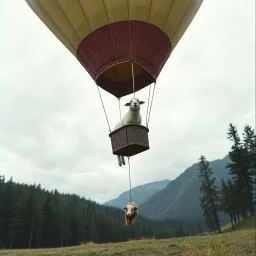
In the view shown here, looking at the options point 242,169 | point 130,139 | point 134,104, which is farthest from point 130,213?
point 242,169

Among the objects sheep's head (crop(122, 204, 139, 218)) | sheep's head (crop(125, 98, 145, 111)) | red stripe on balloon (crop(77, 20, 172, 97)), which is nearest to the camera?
sheep's head (crop(122, 204, 139, 218))

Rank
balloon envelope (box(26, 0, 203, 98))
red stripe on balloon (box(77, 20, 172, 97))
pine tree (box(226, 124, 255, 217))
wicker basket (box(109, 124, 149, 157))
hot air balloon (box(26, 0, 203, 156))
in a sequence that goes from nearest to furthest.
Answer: wicker basket (box(109, 124, 149, 157)), hot air balloon (box(26, 0, 203, 156)), balloon envelope (box(26, 0, 203, 98)), red stripe on balloon (box(77, 20, 172, 97)), pine tree (box(226, 124, 255, 217))

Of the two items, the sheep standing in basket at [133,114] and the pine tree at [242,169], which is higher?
the pine tree at [242,169]

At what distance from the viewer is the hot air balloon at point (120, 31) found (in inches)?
299

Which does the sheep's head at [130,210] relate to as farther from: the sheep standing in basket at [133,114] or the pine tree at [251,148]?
the pine tree at [251,148]

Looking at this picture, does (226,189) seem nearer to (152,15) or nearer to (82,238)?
(82,238)

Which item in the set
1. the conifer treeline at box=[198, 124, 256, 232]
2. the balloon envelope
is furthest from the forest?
the balloon envelope

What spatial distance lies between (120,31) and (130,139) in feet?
11.0

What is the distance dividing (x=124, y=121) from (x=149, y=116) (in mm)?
993

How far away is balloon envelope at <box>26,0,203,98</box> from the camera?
7750 mm

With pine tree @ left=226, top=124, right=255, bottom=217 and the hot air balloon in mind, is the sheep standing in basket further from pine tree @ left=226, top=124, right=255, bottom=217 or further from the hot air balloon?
pine tree @ left=226, top=124, right=255, bottom=217

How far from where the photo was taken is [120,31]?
7.97m

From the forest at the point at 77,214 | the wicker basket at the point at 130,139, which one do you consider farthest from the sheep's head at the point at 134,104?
the forest at the point at 77,214

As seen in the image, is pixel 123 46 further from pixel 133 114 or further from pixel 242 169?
pixel 242 169
